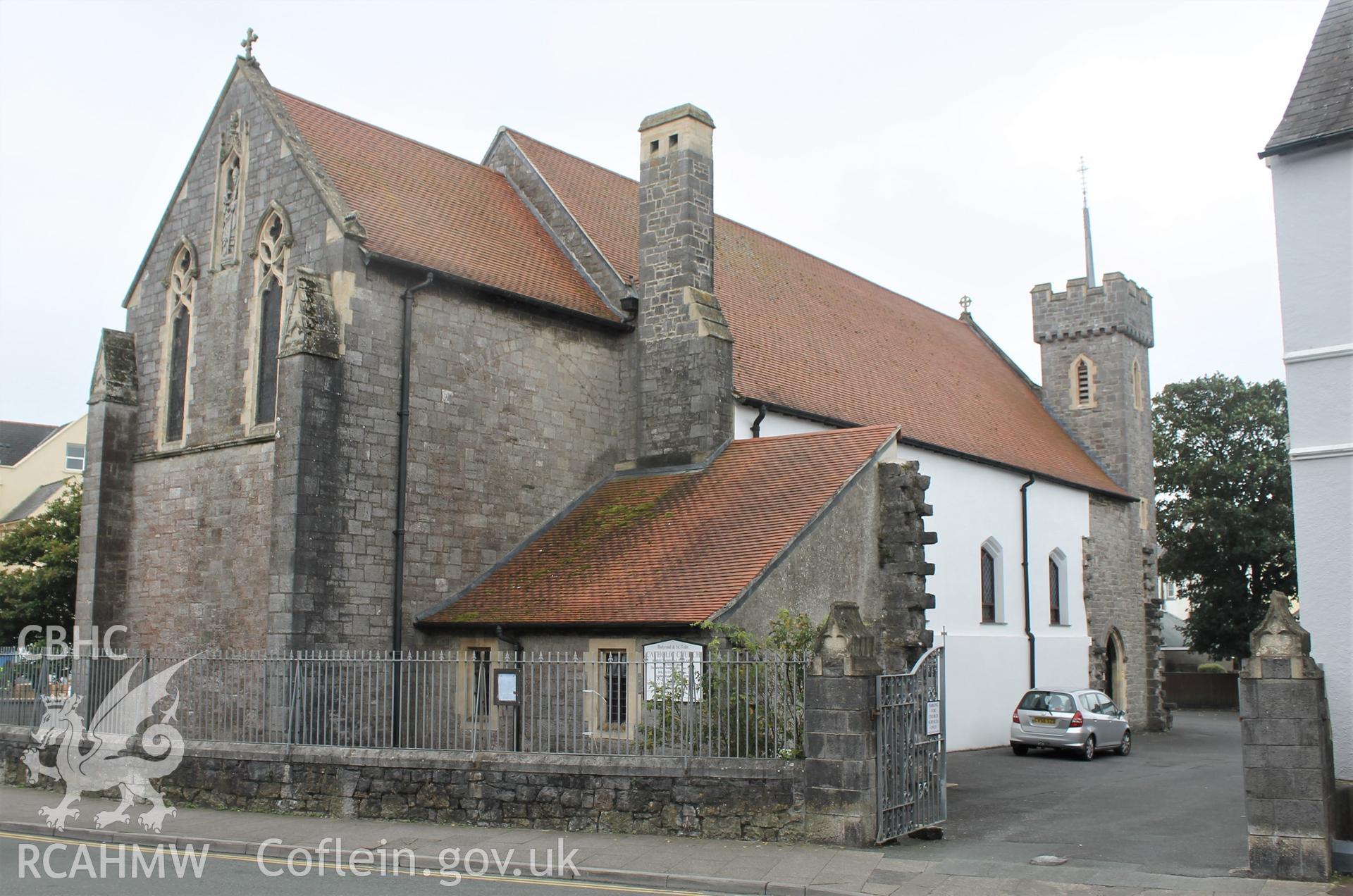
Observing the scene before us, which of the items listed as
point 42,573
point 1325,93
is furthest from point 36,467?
point 1325,93

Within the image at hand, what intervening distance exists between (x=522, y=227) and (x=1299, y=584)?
15.3 metres

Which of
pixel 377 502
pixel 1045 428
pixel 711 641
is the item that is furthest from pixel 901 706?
pixel 1045 428

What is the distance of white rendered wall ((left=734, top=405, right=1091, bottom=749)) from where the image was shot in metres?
25.8

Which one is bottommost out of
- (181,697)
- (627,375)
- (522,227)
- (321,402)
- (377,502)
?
(181,697)

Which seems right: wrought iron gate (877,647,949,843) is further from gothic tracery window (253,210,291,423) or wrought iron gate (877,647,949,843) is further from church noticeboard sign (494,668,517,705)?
gothic tracery window (253,210,291,423)

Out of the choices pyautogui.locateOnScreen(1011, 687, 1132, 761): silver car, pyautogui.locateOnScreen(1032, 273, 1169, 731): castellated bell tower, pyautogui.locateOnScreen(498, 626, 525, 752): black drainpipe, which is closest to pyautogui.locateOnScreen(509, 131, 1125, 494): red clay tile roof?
pyautogui.locateOnScreen(1032, 273, 1169, 731): castellated bell tower

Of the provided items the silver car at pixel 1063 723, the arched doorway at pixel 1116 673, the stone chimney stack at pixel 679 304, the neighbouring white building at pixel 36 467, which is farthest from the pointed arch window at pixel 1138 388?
the neighbouring white building at pixel 36 467

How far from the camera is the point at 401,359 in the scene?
743 inches

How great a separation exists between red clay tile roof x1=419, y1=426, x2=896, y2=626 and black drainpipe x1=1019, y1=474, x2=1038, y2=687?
36.6 feet

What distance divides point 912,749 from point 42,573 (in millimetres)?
28537

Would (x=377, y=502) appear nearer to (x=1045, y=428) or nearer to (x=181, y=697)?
(x=181, y=697)

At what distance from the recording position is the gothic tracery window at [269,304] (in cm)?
1931

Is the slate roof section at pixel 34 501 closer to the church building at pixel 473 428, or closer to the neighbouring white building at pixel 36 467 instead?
the neighbouring white building at pixel 36 467

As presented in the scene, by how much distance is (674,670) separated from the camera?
536 inches
